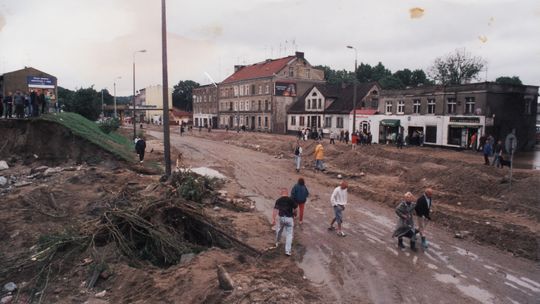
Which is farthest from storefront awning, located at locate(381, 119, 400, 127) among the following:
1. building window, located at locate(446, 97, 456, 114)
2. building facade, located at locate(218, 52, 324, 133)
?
building facade, located at locate(218, 52, 324, 133)

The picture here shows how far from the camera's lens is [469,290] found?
9336 millimetres

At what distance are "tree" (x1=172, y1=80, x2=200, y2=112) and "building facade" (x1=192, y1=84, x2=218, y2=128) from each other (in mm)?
33582

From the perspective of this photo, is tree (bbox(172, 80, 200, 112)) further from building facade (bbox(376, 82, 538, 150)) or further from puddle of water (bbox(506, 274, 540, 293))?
puddle of water (bbox(506, 274, 540, 293))

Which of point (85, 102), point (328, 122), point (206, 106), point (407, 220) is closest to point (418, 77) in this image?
point (328, 122)

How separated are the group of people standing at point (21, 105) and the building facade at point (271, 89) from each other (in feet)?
134

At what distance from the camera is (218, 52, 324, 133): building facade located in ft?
217

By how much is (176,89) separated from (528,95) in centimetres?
10790

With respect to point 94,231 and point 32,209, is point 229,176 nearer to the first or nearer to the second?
point 32,209

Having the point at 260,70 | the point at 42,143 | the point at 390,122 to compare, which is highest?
the point at 260,70

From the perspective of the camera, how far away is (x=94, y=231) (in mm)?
10719

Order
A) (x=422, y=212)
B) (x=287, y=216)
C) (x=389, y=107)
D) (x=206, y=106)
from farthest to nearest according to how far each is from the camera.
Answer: (x=206, y=106) < (x=389, y=107) < (x=422, y=212) < (x=287, y=216)

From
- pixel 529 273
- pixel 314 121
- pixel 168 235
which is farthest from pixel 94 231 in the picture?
pixel 314 121

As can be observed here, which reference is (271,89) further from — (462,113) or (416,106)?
(462,113)

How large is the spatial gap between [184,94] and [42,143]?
10950cm
